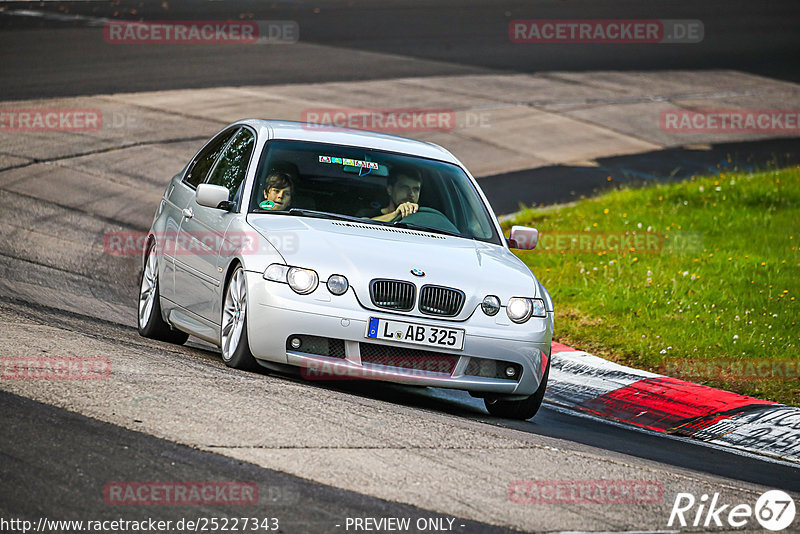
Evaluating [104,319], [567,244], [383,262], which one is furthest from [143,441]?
[567,244]

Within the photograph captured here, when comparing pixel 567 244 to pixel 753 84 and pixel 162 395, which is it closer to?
pixel 162 395

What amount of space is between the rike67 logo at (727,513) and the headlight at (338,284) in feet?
7.82

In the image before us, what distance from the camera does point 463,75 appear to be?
2583 centimetres

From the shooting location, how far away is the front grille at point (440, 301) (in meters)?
7.39

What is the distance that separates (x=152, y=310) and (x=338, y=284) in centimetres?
243

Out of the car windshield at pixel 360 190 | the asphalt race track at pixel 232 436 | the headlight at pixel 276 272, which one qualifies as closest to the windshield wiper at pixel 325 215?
the car windshield at pixel 360 190

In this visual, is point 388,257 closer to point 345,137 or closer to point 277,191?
point 277,191

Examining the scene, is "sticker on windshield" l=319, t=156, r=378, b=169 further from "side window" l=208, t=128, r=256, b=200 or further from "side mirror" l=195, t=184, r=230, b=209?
"side mirror" l=195, t=184, r=230, b=209

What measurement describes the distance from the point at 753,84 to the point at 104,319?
824 inches
